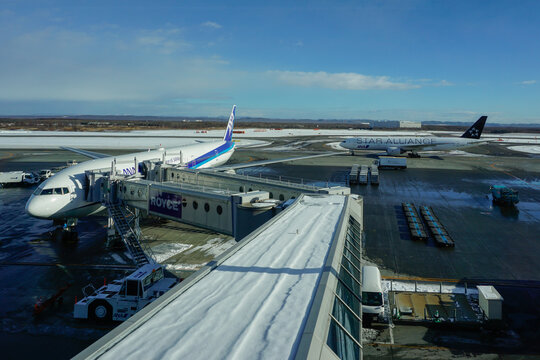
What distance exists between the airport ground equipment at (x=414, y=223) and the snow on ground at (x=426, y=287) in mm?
8800

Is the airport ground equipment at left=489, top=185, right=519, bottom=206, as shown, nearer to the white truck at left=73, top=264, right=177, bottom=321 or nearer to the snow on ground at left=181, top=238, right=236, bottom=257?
the snow on ground at left=181, top=238, right=236, bottom=257

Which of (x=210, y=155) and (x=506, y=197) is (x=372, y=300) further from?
(x=210, y=155)

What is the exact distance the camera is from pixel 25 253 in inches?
1124

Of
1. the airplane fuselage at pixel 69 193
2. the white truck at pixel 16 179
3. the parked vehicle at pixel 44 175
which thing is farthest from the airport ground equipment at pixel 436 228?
the parked vehicle at pixel 44 175

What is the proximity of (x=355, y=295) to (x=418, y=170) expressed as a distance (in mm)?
66349

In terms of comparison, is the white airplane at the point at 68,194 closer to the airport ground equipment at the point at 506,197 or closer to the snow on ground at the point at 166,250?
the snow on ground at the point at 166,250

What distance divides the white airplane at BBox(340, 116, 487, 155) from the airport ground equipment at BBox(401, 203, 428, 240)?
53.6m

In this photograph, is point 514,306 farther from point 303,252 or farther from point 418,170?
point 418,170

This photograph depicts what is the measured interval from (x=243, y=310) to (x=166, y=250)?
22.2 metres

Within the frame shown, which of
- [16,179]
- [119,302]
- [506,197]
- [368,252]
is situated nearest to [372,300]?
[368,252]

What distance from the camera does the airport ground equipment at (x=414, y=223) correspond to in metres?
31.6

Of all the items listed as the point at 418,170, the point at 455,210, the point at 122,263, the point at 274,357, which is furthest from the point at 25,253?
the point at 418,170

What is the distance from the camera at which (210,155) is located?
5256 cm

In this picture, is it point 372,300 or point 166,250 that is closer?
point 372,300
